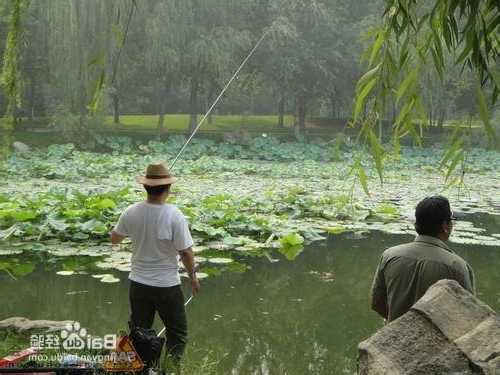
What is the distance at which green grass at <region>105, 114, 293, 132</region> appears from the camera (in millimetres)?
31297

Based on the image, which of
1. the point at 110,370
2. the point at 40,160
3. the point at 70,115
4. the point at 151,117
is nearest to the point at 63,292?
the point at 110,370

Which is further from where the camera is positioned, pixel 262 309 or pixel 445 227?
pixel 262 309

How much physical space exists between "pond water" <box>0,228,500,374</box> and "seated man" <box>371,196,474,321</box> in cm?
164

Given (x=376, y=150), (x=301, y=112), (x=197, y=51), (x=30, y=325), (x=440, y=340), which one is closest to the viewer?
(x=376, y=150)

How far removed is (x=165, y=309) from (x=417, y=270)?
1243 mm

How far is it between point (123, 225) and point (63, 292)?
259cm

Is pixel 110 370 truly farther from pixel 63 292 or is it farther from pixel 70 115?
pixel 70 115

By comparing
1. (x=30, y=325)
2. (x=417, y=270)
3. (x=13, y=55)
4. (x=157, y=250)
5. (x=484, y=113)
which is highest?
(x=13, y=55)

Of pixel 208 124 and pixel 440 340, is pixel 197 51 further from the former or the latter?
pixel 440 340

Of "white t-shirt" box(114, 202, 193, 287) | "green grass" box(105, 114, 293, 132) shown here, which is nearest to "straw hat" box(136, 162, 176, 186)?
"white t-shirt" box(114, 202, 193, 287)

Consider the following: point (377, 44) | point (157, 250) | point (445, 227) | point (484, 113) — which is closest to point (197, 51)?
point (157, 250)

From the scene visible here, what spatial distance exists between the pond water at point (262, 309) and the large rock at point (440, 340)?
2.07m

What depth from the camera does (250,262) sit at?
7.07 m

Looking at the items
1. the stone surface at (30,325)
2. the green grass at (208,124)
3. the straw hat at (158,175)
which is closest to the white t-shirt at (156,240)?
the straw hat at (158,175)
